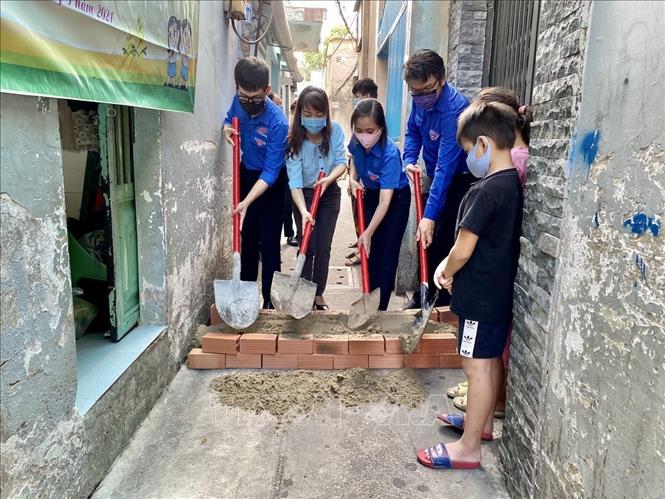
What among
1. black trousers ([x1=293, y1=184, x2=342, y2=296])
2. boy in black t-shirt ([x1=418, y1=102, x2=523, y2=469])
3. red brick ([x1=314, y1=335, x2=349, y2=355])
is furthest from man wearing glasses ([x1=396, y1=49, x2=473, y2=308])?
boy in black t-shirt ([x1=418, y1=102, x2=523, y2=469])

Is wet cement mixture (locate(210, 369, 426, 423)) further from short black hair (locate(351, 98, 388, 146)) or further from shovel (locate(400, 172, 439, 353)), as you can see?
short black hair (locate(351, 98, 388, 146))

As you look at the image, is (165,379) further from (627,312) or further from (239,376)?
(627,312)

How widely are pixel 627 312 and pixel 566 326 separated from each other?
0.38 m

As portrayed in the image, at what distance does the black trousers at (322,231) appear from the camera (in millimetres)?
4023

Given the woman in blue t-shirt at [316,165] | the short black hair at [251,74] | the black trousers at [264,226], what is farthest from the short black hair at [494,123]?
the black trousers at [264,226]

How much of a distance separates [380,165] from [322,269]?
35.8 inches

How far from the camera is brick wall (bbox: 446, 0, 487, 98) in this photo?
4383 millimetres

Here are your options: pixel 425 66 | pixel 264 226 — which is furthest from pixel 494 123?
pixel 264 226

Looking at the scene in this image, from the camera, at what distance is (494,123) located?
2309 millimetres

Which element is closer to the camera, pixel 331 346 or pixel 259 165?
pixel 331 346

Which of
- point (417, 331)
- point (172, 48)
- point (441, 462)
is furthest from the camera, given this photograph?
point (417, 331)

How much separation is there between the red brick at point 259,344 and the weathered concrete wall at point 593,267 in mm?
1583

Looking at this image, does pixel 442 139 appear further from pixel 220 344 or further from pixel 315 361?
pixel 220 344

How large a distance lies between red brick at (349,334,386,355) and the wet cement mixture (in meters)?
0.12
